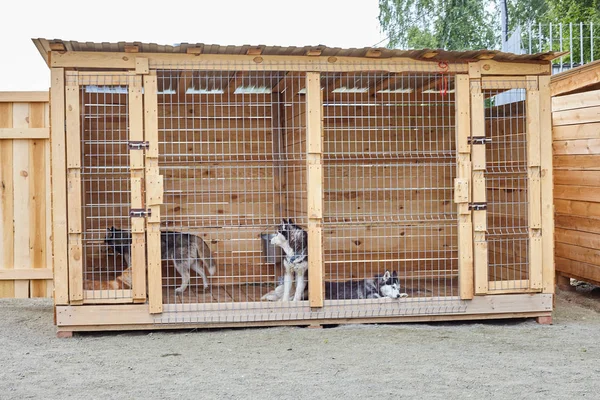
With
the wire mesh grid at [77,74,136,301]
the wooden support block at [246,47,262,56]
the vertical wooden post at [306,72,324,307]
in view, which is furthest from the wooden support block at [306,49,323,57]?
the wire mesh grid at [77,74,136,301]

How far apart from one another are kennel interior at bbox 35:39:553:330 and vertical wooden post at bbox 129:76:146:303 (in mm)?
13

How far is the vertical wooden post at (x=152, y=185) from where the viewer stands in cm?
695

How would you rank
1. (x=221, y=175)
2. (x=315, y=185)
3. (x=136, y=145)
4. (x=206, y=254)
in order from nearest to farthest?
(x=136, y=145) < (x=315, y=185) < (x=206, y=254) < (x=221, y=175)

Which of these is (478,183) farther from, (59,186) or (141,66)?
(59,186)

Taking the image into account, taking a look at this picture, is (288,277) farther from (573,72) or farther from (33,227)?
(573,72)

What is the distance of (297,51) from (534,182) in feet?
8.83

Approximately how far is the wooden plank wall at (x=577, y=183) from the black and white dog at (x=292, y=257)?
369cm

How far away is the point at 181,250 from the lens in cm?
868

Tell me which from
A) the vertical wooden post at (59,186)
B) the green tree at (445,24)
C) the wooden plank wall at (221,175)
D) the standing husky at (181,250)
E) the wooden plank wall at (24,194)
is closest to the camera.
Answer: the vertical wooden post at (59,186)

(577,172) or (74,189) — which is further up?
(577,172)

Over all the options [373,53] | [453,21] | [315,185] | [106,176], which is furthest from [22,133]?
[453,21]

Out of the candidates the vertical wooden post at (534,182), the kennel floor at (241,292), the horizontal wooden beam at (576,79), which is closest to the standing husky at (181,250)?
the kennel floor at (241,292)

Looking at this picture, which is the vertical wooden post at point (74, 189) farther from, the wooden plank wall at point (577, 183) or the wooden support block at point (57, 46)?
the wooden plank wall at point (577, 183)

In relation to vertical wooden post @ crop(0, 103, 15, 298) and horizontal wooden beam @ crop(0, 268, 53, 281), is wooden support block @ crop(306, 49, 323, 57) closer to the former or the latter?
vertical wooden post @ crop(0, 103, 15, 298)
